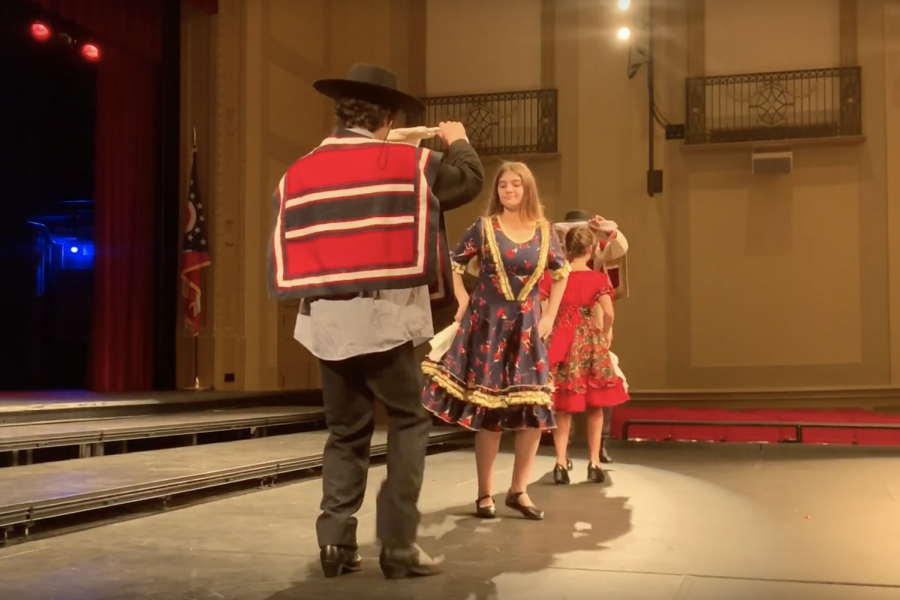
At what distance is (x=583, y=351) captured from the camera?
4.04 meters

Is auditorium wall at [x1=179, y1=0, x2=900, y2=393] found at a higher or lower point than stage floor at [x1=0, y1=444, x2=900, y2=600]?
higher

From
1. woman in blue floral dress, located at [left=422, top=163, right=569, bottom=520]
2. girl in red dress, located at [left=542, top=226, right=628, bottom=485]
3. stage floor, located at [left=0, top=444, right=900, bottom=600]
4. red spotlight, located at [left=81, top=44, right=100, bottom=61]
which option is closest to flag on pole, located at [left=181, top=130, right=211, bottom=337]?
red spotlight, located at [left=81, top=44, right=100, bottom=61]

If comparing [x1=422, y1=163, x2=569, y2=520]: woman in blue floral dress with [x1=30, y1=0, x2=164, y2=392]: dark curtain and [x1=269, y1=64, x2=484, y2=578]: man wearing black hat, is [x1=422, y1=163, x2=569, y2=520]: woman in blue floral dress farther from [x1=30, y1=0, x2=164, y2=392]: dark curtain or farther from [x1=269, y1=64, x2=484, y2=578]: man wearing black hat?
[x1=30, y1=0, x2=164, y2=392]: dark curtain

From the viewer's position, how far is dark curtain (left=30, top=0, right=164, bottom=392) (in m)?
7.31

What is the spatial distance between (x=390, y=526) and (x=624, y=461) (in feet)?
10.1

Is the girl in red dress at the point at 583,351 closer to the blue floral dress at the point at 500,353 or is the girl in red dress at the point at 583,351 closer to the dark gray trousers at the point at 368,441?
the blue floral dress at the point at 500,353

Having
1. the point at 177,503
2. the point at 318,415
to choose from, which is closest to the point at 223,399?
the point at 318,415

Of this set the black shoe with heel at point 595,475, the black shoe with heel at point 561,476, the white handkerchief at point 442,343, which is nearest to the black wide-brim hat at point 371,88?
the white handkerchief at point 442,343

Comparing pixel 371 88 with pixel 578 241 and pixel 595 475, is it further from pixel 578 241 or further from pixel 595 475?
pixel 595 475

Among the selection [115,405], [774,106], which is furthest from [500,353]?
[774,106]

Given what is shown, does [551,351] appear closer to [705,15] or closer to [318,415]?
[318,415]

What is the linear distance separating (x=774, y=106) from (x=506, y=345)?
666 cm

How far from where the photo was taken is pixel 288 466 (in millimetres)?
4051

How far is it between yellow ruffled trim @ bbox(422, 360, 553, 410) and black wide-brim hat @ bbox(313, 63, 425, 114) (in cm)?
108
